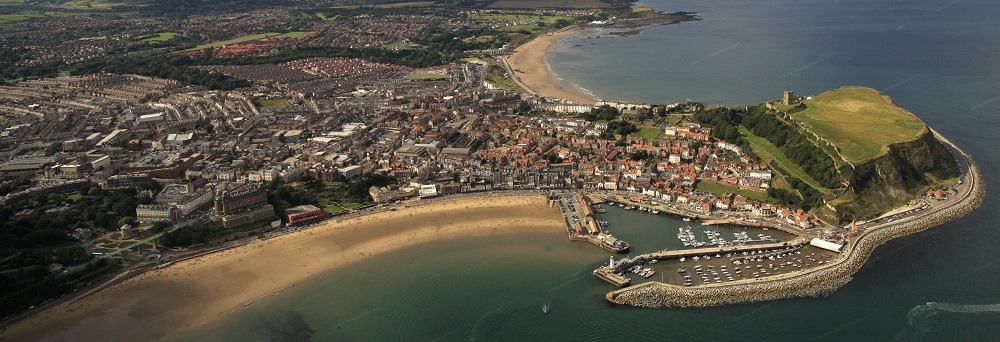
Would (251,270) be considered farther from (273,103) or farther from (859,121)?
(273,103)

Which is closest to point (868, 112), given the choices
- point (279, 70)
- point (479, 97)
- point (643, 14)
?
point (479, 97)

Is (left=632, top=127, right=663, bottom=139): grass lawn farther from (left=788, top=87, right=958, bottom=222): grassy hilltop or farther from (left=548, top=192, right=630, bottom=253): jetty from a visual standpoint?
(left=548, top=192, right=630, bottom=253): jetty

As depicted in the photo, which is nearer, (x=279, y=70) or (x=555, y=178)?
(x=555, y=178)

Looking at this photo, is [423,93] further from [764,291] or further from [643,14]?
[643,14]

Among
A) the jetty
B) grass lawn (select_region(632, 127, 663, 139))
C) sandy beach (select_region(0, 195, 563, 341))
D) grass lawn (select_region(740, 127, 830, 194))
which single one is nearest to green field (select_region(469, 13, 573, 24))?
grass lawn (select_region(632, 127, 663, 139))

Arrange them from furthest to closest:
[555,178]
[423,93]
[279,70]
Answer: [279,70], [423,93], [555,178]

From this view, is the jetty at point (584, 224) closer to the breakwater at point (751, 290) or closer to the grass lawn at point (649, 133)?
the breakwater at point (751, 290)

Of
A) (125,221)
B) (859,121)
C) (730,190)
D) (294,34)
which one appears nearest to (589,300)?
(730,190)
